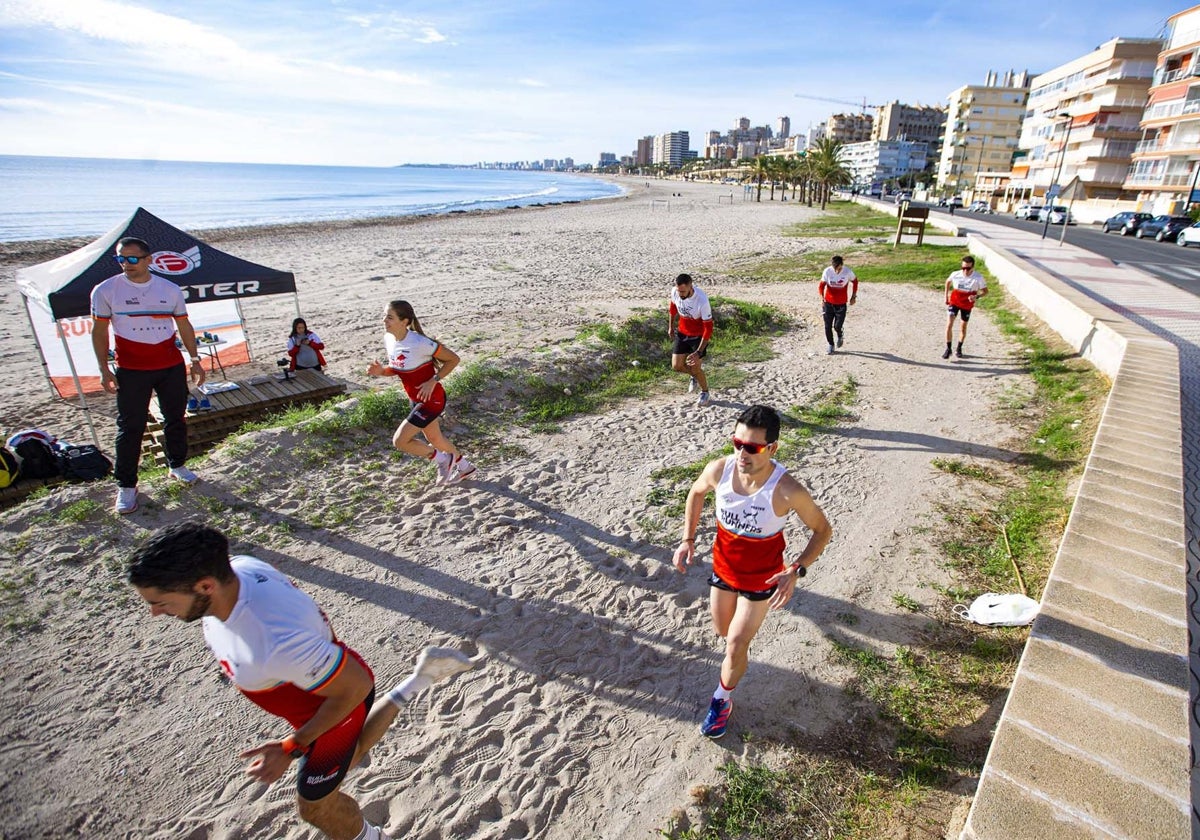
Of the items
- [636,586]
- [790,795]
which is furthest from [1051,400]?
[790,795]

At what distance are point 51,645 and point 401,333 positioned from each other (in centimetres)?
346

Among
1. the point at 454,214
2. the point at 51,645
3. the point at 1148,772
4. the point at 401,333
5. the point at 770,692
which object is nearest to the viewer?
the point at 1148,772

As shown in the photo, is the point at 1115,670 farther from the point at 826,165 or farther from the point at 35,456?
the point at 826,165

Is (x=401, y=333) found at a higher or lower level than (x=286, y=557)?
higher

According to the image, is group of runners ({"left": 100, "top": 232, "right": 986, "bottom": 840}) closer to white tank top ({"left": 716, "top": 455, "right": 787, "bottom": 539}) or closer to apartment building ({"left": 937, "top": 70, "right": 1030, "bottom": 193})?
white tank top ({"left": 716, "top": 455, "right": 787, "bottom": 539})

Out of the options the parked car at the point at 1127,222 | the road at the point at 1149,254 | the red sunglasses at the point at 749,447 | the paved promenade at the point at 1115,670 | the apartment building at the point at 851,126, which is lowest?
the paved promenade at the point at 1115,670

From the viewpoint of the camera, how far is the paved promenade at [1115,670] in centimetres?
263

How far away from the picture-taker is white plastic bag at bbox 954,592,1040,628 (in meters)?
4.49

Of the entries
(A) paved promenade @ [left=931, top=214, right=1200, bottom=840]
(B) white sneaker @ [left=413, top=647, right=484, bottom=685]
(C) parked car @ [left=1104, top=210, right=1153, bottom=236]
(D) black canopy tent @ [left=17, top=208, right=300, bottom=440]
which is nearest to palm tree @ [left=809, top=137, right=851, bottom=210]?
(C) parked car @ [left=1104, top=210, right=1153, bottom=236]

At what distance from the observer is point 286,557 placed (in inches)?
210

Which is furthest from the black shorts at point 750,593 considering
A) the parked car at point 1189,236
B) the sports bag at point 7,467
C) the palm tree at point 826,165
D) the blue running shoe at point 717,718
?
the palm tree at point 826,165

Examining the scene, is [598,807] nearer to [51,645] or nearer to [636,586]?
[636,586]

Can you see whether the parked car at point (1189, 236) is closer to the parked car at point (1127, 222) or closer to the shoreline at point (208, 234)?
the parked car at point (1127, 222)

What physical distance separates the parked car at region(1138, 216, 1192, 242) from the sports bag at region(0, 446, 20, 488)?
46352mm
